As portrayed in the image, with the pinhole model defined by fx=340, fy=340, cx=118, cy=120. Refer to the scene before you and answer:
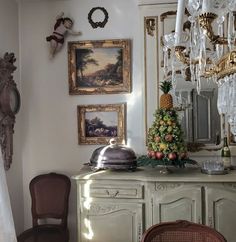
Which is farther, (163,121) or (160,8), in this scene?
(160,8)

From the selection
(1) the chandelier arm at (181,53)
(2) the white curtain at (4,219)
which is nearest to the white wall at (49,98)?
(2) the white curtain at (4,219)

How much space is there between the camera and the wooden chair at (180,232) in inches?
67.3

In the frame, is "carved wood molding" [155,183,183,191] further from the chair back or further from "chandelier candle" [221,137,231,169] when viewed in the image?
the chair back

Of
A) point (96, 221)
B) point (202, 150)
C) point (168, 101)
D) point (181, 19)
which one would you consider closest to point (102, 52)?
point (168, 101)

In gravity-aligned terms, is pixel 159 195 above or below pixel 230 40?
below

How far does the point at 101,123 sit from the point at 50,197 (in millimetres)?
809

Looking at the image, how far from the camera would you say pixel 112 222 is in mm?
2621

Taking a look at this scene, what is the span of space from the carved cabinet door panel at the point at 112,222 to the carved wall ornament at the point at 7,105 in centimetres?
84

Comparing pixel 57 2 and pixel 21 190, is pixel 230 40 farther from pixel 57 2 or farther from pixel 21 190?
pixel 21 190

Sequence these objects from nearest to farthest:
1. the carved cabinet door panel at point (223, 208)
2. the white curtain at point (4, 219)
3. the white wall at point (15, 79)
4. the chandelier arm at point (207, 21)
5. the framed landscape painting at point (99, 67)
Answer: the chandelier arm at point (207, 21)
the white curtain at point (4, 219)
the carved cabinet door panel at point (223, 208)
the white wall at point (15, 79)
the framed landscape painting at point (99, 67)

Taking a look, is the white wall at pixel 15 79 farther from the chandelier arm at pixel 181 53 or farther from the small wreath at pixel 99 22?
the chandelier arm at pixel 181 53

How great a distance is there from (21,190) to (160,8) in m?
2.11

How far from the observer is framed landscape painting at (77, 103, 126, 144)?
310cm

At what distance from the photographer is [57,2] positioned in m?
3.19
